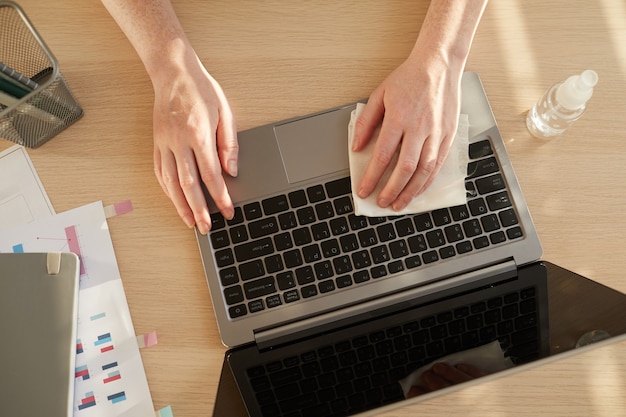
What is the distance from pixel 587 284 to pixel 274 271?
1.33 feet

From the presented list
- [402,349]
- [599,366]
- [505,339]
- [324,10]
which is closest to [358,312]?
[402,349]

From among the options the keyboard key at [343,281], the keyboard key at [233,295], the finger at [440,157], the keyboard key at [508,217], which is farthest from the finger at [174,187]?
the keyboard key at [508,217]

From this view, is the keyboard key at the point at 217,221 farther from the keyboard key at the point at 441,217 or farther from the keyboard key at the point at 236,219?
the keyboard key at the point at 441,217

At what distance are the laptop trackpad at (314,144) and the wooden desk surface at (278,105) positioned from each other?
0.10 ft

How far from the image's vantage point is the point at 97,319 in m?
0.72

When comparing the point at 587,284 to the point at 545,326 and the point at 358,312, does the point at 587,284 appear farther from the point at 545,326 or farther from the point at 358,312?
the point at 358,312

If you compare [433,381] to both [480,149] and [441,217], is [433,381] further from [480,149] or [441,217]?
[480,149]

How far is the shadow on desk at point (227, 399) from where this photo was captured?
0.68 metres

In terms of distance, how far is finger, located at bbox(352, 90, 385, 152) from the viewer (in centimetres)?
74

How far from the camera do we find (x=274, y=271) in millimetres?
712

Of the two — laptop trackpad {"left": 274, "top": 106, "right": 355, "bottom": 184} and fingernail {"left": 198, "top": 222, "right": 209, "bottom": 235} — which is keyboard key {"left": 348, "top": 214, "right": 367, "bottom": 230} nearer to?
laptop trackpad {"left": 274, "top": 106, "right": 355, "bottom": 184}

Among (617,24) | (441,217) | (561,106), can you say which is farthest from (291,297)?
(617,24)

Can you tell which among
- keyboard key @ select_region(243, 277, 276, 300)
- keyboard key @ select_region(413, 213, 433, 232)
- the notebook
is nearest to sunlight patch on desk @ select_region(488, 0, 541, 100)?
keyboard key @ select_region(413, 213, 433, 232)

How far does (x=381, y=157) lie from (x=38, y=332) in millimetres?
488
